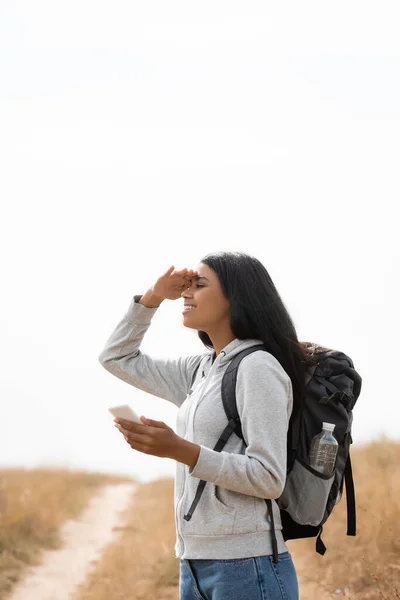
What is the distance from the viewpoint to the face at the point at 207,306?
287 cm

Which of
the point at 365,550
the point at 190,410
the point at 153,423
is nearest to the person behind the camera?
the point at 153,423

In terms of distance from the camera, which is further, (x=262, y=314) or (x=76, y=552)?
(x=76, y=552)

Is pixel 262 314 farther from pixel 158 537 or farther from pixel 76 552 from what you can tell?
pixel 76 552

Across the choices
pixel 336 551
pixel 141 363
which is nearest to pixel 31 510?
pixel 336 551

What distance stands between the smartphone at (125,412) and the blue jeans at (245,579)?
54 centimetres

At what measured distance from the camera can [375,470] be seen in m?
7.41

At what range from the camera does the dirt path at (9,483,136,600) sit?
7590 mm

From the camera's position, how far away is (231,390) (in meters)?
2.62

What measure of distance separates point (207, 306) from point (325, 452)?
25.7 inches

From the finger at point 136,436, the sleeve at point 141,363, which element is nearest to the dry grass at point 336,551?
the sleeve at point 141,363

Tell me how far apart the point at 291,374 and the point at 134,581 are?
5033 mm

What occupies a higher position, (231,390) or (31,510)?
(231,390)

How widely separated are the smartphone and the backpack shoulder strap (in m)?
0.32

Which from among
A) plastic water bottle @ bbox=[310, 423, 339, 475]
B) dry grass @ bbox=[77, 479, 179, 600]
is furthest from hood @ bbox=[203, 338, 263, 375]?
dry grass @ bbox=[77, 479, 179, 600]
